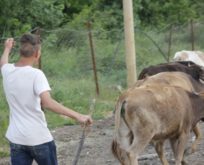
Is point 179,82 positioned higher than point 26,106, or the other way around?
point 26,106

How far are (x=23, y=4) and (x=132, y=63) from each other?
27.8 feet

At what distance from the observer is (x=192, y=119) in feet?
29.5

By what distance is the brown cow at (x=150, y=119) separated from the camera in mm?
8305

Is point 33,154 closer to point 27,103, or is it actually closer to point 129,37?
point 27,103

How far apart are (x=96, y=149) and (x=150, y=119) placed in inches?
93.1

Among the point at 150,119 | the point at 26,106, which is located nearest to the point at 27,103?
the point at 26,106

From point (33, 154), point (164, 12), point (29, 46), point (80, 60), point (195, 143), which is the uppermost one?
point (29, 46)

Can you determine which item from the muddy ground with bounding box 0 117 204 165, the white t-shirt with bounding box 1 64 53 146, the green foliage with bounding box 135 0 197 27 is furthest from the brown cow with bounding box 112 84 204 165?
the green foliage with bounding box 135 0 197 27

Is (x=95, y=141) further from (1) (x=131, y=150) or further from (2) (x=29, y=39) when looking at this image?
(2) (x=29, y=39)

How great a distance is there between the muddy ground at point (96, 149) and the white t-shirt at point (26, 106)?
349cm

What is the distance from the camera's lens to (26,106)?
6156 mm

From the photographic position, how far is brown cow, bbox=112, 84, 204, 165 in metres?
8.30

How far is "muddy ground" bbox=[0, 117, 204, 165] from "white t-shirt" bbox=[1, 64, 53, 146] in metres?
3.49

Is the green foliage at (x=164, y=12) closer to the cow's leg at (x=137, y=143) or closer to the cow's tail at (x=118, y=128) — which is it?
the cow's tail at (x=118, y=128)
